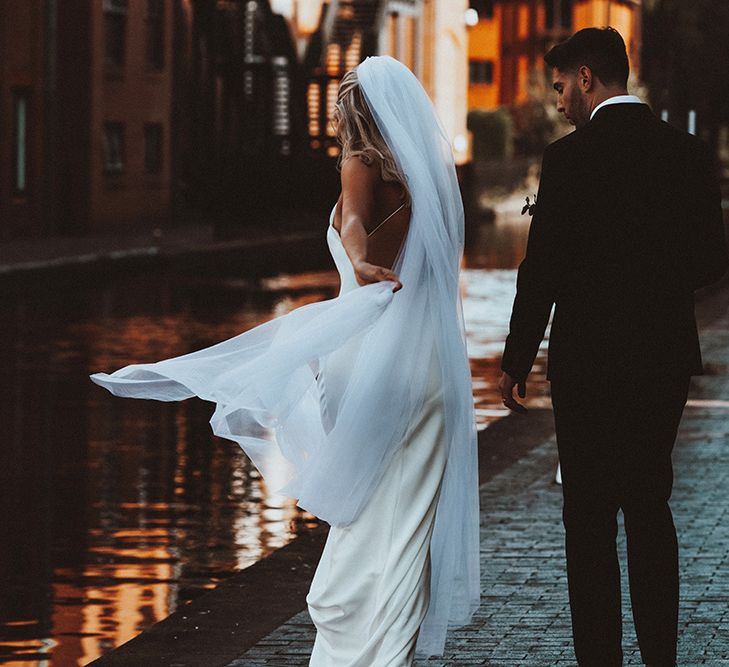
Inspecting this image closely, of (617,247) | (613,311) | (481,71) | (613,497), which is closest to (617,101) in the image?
(617,247)

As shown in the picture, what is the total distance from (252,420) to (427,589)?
2.29 feet

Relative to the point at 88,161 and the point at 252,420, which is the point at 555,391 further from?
the point at 88,161

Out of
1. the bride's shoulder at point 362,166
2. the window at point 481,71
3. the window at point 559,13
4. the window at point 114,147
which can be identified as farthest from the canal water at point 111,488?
the window at point 481,71

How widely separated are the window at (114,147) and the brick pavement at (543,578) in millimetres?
26979

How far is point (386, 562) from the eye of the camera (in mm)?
5289

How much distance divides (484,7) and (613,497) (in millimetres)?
83990

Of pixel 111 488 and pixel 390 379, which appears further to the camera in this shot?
pixel 111 488

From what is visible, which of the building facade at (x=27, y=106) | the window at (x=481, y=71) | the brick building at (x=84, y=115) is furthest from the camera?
the window at (x=481, y=71)

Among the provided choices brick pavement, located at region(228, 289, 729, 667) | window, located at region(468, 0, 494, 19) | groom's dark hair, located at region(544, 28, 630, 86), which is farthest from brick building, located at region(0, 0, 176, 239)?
window, located at region(468, 0, 494, 19)

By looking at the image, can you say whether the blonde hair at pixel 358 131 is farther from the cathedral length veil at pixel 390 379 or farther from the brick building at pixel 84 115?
the brick building at pixel 84 115

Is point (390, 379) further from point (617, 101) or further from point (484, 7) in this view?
point (484, 7)

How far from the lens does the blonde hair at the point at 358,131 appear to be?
529 cm

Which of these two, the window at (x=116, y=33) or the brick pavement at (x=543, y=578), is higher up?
the window at (x=116, y=33)

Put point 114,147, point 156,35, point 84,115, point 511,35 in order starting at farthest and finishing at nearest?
point 511,35, point 156,35, point 114,147, point 84,115
